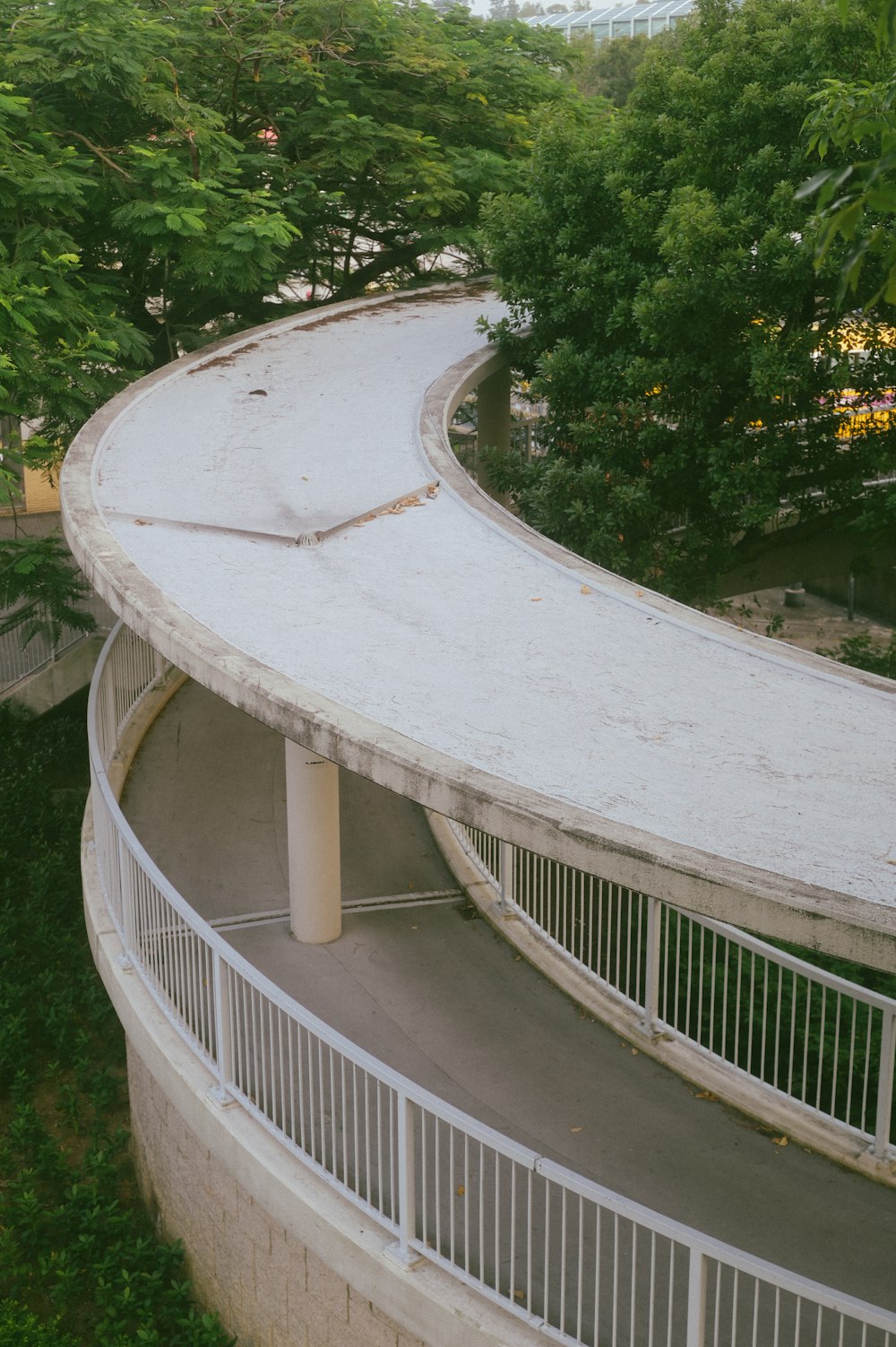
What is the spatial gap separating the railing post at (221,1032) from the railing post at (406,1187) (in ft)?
5.20

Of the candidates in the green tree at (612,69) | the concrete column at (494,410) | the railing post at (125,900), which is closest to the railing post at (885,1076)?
the railing post at (125,900)

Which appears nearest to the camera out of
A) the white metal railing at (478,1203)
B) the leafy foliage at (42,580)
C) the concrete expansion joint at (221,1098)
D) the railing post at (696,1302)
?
the railing post at (696,1302)

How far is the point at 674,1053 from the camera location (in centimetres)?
875

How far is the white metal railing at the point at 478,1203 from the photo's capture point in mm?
5594

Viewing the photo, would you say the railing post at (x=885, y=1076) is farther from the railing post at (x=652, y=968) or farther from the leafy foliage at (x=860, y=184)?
the leafy foliage at (x=860, y=184)

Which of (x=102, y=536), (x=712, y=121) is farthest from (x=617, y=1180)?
(x=712, y=121)

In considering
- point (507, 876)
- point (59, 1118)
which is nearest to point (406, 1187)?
point (507, 876)

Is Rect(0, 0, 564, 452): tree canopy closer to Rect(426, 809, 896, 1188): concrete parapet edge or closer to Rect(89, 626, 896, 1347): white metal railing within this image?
Rect(89, 626, 896, 1347): white metal railing

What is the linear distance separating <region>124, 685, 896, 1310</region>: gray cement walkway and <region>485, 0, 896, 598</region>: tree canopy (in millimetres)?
3976

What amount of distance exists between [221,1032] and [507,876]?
3298 millimetres

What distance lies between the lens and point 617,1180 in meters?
7.62

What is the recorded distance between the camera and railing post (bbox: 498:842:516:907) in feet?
34.1

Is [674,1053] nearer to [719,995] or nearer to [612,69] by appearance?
[719,995]

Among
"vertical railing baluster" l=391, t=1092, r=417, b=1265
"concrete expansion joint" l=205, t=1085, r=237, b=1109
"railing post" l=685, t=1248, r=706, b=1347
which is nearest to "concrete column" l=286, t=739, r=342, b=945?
"concrete expansion joint" l=205, t=1085, r=237, b=1109
